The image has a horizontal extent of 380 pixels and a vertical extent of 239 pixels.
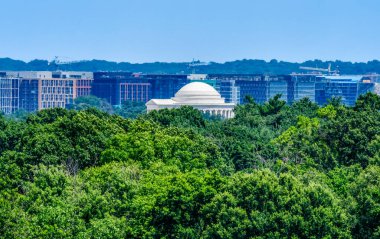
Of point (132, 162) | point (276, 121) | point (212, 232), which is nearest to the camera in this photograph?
point (212, 232)

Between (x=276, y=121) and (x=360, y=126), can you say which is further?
(x=276, y=121)

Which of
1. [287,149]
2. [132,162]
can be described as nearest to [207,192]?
[132,162]

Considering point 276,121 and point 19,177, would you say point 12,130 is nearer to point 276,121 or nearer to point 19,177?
point 19,177

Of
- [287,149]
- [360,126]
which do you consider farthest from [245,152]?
[360,126]

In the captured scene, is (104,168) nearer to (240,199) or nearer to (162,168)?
(162,168)

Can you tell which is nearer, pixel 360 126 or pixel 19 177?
pixel 19 177

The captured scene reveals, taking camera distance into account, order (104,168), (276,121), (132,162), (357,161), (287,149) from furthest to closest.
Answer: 1. (276,121)
2. (287,149)
3. (357,161)
4. (132,162)
5. (104,168)
